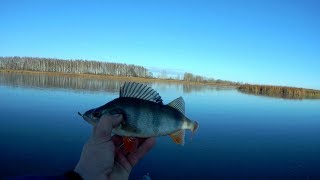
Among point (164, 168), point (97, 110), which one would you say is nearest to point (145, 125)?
point (97, 110)

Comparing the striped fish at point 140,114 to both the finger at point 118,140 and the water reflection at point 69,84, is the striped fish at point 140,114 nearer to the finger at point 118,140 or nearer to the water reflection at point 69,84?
the finger at point 118,140

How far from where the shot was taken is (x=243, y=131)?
19.3 m

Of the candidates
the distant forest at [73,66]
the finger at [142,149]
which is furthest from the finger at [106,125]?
the distant forest at [73,66]

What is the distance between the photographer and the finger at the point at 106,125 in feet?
9.34

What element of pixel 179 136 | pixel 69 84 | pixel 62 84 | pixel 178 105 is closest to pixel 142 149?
pixel 179 136

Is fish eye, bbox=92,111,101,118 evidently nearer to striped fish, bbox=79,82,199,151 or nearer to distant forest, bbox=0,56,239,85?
striped fish, bbox=79,82,199,151

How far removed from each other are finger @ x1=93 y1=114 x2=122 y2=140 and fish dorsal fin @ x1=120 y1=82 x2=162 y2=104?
26 centimetres

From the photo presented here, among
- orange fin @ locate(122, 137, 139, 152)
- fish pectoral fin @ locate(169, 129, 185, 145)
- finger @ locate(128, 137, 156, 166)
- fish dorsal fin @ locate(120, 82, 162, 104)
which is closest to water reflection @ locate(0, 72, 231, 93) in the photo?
finger @ locate(128, 137, 156, 166)

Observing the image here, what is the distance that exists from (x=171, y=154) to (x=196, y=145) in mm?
2072

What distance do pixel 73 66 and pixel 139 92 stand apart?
183 meters

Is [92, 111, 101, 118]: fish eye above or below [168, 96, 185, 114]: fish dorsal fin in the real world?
below

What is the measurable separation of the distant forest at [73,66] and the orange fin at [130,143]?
174379 mm

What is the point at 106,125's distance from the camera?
285cm

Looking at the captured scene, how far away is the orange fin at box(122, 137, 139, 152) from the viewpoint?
3.24 meters
